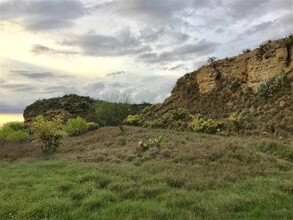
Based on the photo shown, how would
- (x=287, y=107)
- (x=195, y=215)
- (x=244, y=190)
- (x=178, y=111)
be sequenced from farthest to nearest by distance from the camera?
(x=178, y=111) < (x=287, y=107) < (x=244, y=190) < (x=195, y=215)

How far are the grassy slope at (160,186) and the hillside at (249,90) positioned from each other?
8.34 metres

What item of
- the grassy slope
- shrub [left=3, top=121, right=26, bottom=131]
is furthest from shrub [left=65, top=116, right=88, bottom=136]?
the grassy slope

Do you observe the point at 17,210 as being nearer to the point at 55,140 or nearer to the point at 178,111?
the point at 55,140

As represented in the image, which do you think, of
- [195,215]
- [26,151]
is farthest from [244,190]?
[26,151]

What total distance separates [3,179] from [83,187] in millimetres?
4716

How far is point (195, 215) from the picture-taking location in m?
10.4

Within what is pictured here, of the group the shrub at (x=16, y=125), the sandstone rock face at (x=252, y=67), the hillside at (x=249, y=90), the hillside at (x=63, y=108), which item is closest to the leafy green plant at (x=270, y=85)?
the hillside at (x=249, y=90)

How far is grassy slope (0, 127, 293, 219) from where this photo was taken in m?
10.9

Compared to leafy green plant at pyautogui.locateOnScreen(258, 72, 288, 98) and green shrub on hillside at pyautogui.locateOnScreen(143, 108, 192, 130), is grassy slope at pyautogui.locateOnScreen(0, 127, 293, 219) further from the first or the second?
green shrub on hillside at pyautogui.locateOnScreen(143, 108, 192, 130)

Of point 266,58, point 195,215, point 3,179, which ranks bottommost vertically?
point 195,215

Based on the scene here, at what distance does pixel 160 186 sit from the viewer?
13352 mm

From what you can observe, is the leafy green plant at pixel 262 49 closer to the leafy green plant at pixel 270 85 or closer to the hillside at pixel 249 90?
the hillside at pixel 249 90

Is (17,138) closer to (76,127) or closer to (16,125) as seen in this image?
(76,127)

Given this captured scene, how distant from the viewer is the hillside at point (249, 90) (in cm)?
2955
